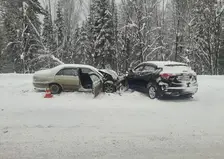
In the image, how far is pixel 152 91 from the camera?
12328 millimetres

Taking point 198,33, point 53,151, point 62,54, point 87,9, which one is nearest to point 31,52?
point 62,54

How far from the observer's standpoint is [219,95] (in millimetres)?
13469

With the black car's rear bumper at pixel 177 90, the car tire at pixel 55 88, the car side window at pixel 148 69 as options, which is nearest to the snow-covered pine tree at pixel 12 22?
the car tire at pixel 55 88

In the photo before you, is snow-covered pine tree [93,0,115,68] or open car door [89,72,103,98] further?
snow-covered pine tree [93,0,115,68]

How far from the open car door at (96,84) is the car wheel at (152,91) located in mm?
2073

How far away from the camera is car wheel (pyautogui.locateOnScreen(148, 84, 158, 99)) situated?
12.1 metres

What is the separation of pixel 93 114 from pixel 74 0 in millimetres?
27742

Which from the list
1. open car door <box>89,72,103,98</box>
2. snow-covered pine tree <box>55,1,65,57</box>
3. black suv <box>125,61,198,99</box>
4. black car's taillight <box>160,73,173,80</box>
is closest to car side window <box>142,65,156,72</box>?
black suv <box>125,61,198,99</box>

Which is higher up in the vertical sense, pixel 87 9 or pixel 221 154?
pixel 87 9

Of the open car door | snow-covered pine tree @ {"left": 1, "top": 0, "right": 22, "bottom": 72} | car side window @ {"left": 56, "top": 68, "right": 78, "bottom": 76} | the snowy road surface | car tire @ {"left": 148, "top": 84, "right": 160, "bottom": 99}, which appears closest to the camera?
the snowy road surface

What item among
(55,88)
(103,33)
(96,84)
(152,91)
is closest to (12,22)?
(103,33)

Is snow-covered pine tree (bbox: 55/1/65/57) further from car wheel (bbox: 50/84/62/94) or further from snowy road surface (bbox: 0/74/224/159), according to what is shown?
snowy road surface (bbox: 0/74/224/159)

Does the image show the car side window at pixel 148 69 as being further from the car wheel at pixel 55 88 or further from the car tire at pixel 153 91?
the car wheel at pixel 55 88

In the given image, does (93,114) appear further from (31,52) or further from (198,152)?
(31,52)
